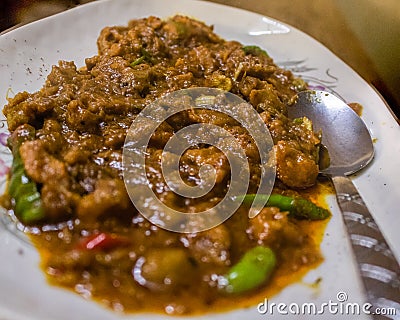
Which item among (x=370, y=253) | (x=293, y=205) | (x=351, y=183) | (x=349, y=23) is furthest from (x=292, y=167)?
(x=349, y=23)

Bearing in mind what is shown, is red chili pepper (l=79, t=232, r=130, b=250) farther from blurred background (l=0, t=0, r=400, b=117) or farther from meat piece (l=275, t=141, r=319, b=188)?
blurred background (l=0, t=0, r=400, b=117)

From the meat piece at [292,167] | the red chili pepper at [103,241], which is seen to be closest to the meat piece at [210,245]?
the red chili pepper at [103,241]

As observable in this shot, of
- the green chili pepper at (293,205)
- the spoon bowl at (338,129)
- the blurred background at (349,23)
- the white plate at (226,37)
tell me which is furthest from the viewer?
the blurred background at (349,23)

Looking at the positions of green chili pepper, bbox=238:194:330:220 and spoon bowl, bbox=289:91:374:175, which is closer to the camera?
green chili pepper, bbox=238:194:330:220

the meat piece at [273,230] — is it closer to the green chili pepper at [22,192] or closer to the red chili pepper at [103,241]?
the red chili pepper at [103,241]

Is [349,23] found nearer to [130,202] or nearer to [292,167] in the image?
[292,167]

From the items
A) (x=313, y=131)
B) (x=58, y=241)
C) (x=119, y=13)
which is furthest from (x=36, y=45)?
(x=313, y=131)

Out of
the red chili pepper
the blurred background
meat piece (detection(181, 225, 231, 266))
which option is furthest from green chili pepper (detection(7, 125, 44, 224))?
the blurred background
